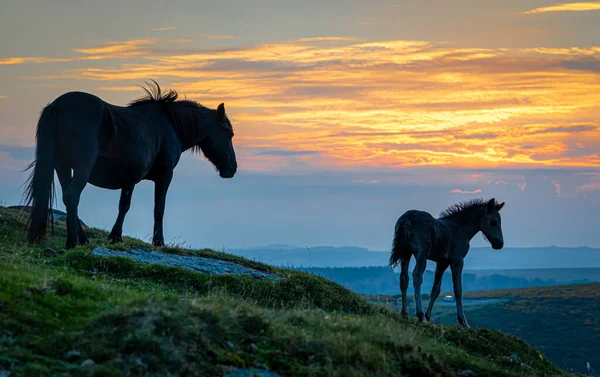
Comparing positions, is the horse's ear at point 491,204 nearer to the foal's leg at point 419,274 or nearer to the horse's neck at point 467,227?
the horse's neck at point 467,227

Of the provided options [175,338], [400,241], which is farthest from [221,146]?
[175,338]

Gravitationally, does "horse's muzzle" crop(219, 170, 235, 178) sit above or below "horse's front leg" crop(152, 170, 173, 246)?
above

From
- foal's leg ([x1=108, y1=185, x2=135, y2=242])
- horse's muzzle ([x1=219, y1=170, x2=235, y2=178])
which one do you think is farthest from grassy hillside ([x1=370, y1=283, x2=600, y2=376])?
foal's leg ([x1=108, y1=185, x2=135, y2=242])

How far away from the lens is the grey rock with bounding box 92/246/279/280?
61.7ft

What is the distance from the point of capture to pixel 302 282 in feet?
62.3

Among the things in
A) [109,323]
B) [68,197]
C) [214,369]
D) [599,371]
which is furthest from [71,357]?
[599,371]

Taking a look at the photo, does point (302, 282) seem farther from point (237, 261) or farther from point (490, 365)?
point (490, 365)

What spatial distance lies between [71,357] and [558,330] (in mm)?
78772

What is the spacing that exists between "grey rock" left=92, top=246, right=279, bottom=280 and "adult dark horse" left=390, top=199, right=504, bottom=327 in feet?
10.6

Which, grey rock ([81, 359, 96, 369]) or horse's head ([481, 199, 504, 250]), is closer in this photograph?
grey rock ([81, 359, 96, 369])

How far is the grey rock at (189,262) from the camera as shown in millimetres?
18812

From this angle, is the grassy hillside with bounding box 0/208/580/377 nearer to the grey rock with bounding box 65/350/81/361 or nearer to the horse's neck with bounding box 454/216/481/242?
the grey rock with bounding box 65/350/81/361

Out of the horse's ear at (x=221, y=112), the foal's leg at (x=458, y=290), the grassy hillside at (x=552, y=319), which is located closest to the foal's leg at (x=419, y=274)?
the foal's leg at (x=458, y=290)

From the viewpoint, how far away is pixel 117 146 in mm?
19922
